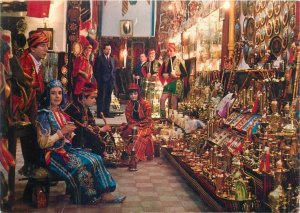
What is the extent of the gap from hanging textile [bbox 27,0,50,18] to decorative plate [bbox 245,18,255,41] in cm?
274

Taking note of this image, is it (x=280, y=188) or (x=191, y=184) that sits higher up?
(x=280, y=188)

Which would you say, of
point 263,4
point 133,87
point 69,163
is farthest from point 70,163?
point 263,4

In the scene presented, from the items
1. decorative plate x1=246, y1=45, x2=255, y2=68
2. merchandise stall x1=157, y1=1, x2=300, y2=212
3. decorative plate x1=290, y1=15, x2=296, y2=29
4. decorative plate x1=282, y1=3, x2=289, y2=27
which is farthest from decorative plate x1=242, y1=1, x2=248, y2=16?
decorative plate x1=290, y1=15, x2=296, y2=29

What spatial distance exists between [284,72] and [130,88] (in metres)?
1.82

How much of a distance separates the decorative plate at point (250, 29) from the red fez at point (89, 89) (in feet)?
7.60

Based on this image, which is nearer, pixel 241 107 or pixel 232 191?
pixel 232 191

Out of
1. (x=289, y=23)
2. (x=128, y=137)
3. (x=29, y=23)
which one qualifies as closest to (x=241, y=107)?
(x=289, y=23)

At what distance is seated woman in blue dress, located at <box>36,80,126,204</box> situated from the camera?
353cm

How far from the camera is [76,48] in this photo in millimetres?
4070

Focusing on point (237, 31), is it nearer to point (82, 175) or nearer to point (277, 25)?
point (277, 25)

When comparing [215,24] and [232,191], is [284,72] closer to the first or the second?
[232,191]

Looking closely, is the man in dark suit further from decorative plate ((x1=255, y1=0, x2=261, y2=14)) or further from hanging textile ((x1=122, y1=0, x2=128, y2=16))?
decorative plate ((x1=255, y1=0, x2=261, y2=14))

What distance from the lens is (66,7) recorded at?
403 centimetres

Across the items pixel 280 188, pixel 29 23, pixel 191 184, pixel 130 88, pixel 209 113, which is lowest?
pixel 191 184
